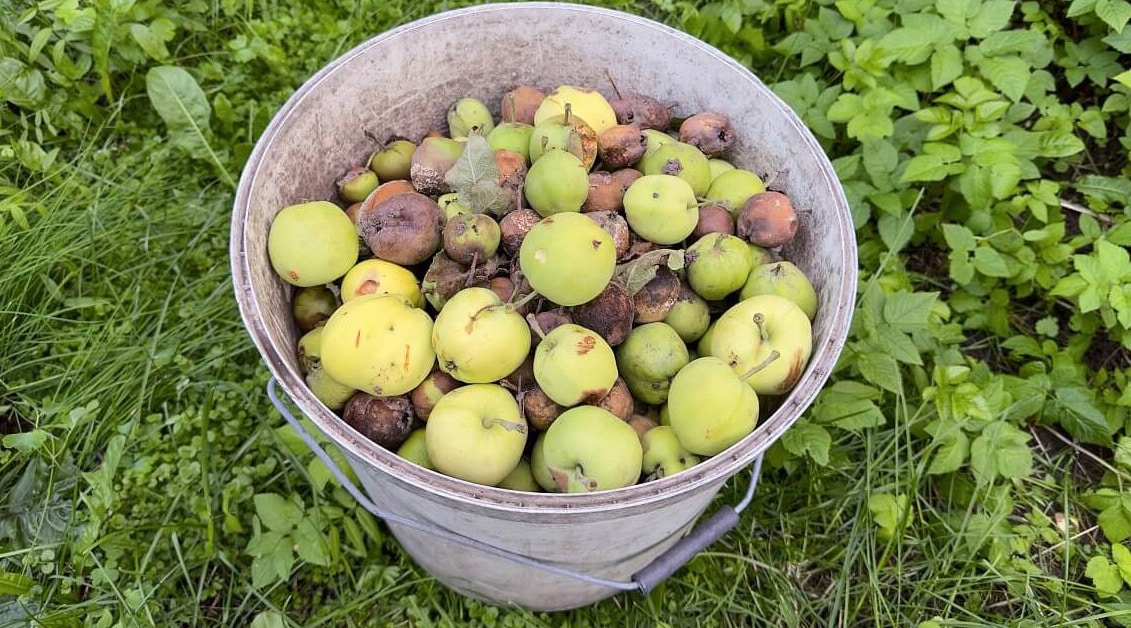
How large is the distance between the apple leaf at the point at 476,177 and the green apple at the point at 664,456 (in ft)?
2.64

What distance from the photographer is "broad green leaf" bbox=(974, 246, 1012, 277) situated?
10.2 feet

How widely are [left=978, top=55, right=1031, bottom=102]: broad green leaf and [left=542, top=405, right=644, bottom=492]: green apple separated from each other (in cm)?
224

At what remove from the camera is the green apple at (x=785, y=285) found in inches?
85.7

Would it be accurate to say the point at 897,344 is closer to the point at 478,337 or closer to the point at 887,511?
the point at 887,511

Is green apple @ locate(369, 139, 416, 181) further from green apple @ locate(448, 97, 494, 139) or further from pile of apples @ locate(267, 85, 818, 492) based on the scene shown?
green apple @ locate(448, 97, 494, 139)

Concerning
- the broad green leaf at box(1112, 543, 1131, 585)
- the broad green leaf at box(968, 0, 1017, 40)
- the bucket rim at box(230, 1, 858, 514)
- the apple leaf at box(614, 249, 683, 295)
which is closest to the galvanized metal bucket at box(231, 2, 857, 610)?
the bucket rim at box(230, 1, 858, 514)

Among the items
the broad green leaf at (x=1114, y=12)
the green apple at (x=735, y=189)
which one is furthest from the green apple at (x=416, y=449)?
the broad green leaf at (x=1114, y=12)

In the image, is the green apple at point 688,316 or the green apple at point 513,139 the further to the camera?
the green apple at point 513,139

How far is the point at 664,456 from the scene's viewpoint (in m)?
2.01

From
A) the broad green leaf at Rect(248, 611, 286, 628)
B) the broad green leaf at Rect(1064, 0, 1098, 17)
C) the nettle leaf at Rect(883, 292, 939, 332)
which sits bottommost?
the broad green leaf at Rect(248, 611, 286, 628)

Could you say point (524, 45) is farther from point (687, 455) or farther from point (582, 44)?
point (687, 455)

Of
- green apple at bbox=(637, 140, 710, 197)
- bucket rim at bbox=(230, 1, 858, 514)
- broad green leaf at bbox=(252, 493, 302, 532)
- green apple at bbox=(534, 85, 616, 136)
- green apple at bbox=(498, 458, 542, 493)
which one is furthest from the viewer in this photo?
broad green leaf at bbox=(252, 493, 302, 532)

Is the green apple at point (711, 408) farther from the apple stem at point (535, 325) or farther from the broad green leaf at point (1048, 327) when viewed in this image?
the broad green leaf at point (1048, 327)

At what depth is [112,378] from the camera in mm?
3004
